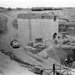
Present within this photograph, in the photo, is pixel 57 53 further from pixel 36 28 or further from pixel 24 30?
pixel 24 30

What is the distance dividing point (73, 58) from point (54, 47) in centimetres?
341

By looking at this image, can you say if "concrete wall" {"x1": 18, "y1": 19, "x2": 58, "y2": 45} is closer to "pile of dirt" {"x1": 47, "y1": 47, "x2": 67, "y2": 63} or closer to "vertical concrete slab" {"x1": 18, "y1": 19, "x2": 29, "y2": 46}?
"vertical concrete slab" {"x1": 18, "y1": 19, "x2": 29, "y2": 46}

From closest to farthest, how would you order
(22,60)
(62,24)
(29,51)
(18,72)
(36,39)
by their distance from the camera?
1. (18,72)
2. (22,60)
3. (29,51)
4. (36,39)
5. (62,24)

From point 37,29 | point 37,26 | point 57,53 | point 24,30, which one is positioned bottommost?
point 57,53

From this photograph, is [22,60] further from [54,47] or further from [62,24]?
[62,24]

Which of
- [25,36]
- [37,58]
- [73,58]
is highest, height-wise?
[25,36]

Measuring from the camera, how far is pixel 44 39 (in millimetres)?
22422

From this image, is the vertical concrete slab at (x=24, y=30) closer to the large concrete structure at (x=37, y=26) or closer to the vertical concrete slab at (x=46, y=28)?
the large concrete structure at (x=37, y=26)

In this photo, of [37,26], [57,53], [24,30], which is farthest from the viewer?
[24,30]

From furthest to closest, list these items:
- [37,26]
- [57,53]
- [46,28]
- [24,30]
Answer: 1. [24,30]
2. [46,28]
3. [37,26]
4. [57,53]

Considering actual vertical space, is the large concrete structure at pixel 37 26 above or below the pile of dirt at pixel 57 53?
above

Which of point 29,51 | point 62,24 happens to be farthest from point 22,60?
point 62,24

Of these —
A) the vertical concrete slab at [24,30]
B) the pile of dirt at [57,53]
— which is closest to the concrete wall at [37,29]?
the vertical concrete slab at [24,30]

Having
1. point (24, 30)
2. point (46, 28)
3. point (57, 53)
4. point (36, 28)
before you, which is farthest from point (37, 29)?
point (57, 53)
